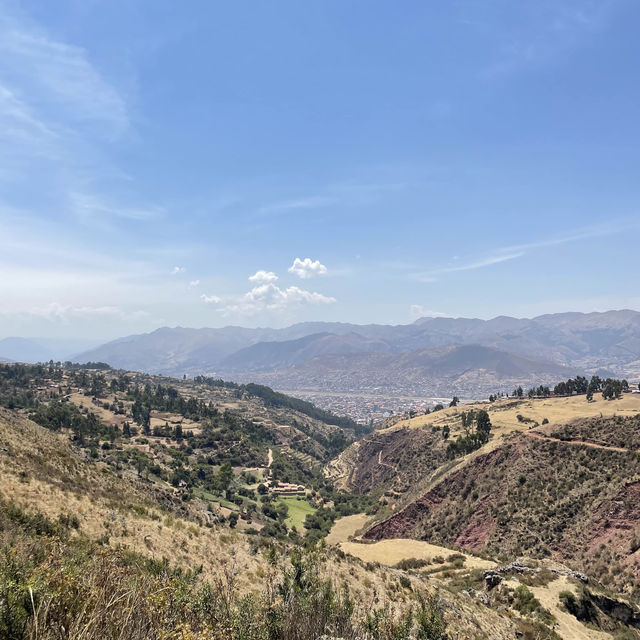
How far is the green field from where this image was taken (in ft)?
254

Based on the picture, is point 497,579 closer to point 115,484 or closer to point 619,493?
point 619,493

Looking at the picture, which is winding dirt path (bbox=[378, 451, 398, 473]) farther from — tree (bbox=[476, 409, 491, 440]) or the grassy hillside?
the grassy hillside

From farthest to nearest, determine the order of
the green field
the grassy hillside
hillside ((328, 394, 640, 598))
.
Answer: the green field < hillside ((328, 394, 640, 598)) < the grassy hillside

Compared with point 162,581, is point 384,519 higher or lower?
lower

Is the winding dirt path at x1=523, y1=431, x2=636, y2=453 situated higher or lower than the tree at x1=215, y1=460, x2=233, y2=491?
higher

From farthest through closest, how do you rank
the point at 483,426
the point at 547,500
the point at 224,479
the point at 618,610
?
the point at 224,479
the point at 483,426
the point at 547,500
the point at 618,610

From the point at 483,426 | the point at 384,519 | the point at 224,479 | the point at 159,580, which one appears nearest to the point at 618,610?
the point at 159,580

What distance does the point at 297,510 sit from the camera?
3433 inches

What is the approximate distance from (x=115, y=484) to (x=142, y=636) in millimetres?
33622

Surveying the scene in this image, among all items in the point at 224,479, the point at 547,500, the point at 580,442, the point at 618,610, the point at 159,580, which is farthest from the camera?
the point at 224,479

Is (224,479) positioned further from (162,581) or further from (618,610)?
(162,581)

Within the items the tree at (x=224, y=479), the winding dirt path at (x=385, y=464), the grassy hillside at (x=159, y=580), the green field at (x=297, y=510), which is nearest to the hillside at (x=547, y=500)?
the winding dirt path at (x=385, y=464)

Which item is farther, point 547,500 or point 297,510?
point 297,510

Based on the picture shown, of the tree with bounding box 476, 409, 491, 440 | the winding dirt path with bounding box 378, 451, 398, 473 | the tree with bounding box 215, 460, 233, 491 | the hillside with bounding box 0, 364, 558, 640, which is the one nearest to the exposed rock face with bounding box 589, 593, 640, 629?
the hillside with bounding box 0, 364, 558, 640
